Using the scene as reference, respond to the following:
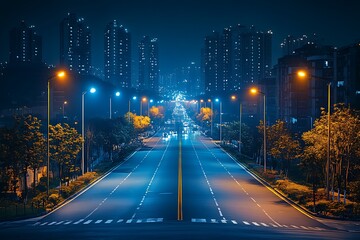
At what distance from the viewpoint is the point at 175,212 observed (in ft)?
113

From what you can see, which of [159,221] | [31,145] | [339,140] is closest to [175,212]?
[159,221]

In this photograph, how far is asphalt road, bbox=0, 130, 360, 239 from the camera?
82.2 ft

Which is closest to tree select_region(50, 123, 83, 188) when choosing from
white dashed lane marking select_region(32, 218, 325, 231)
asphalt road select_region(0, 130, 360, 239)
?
asphalt road select_region(0, 130, 360, 239)

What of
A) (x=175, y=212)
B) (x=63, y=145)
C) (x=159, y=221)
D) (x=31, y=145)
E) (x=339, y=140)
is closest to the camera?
(x=159, y=221)

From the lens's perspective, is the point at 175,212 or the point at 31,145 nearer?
the point at 175,212

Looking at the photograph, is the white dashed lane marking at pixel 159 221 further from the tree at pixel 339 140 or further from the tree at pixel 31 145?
the tree at pixel 31 145

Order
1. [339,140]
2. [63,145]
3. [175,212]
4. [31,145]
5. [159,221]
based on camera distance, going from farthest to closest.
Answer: [63,145]
[31,145]
[339,140]
[175,212]
[159,221]

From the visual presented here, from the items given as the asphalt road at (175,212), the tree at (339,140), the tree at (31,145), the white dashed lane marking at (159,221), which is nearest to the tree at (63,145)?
the asphalt road at (175,212)

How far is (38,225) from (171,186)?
62.2ft

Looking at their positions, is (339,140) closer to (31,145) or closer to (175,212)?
(175,212)

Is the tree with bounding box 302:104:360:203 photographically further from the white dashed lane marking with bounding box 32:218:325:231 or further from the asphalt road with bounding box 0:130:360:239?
the white dashed lane marking with bounding box 32:218:325:231

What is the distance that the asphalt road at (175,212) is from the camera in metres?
25.0

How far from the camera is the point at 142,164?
69.1 meters

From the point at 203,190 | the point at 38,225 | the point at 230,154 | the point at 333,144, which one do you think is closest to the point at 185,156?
the point at 230,154
